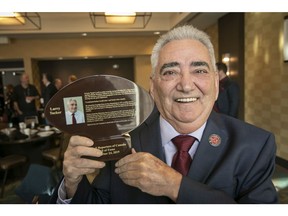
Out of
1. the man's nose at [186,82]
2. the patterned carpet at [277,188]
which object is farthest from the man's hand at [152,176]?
the patterned carpet at [277,188]

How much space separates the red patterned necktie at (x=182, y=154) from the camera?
2.94 ft

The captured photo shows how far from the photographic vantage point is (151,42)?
28.0ft

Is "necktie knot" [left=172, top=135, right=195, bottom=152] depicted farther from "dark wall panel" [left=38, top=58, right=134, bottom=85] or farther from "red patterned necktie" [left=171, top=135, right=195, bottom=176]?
"dark wall panel" [left=38, top=58, right=134, bottom=85]

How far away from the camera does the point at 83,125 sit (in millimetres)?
761

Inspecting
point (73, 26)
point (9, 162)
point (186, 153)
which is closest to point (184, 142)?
point (186, 153)

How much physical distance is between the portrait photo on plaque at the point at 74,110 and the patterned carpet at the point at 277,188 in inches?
97.8

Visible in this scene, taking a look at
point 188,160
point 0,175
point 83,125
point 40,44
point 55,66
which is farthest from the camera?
point 55,66

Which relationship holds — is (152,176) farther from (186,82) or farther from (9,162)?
(9,162)

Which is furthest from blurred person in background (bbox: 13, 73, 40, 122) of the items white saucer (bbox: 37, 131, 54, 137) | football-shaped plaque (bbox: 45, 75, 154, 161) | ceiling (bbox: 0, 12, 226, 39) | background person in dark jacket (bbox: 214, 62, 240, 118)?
football-shaped plaque (bbox: 45, 75, 154, 161)

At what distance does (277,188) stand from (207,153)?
2.71 m

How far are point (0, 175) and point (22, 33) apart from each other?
464cm

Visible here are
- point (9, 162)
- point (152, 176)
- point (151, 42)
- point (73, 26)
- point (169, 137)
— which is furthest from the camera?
point (151, 42)
